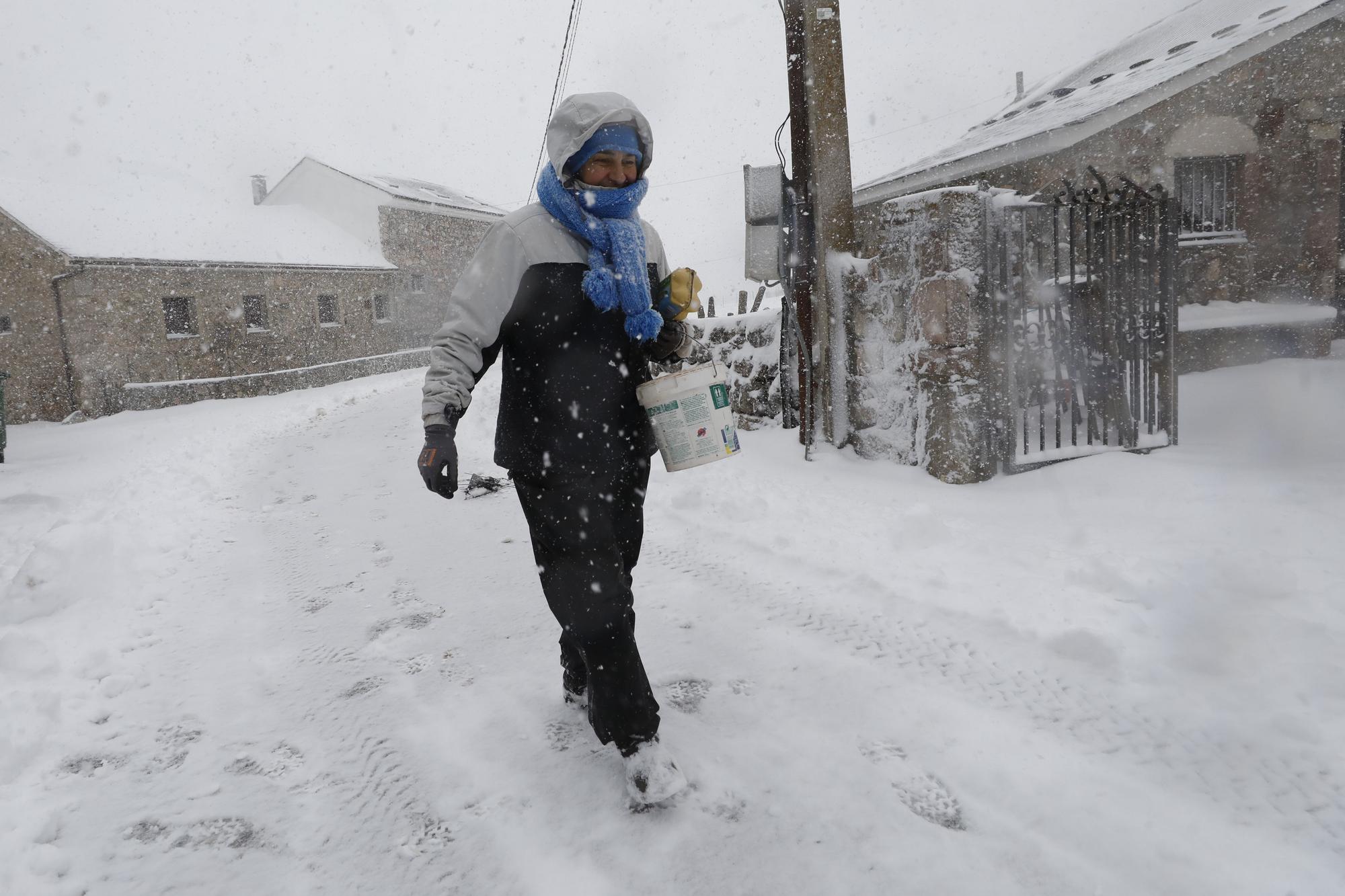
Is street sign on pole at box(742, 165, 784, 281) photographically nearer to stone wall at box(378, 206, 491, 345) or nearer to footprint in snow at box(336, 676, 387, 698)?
footprint in snow at box(336, 676, 387, 698)

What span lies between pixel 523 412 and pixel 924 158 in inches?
508

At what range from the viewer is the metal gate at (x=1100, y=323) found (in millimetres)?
4863

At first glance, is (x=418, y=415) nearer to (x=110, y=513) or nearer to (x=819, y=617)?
(x=110, y=513)

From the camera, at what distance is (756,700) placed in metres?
2.61

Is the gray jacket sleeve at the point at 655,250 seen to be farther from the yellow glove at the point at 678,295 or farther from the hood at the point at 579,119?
the hood at the point at 579,119

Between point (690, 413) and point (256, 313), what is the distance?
24.3 meters

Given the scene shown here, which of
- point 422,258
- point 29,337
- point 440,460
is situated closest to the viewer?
point 440,460

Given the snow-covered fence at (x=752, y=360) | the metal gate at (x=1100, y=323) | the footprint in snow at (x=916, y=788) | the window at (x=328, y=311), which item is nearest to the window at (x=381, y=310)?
the window at (x=328, y=311)

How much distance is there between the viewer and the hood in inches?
84.3

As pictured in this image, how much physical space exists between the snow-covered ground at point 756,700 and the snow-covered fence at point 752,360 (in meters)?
2.30

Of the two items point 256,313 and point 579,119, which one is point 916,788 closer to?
point 579,119

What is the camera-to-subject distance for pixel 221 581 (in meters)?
4.32

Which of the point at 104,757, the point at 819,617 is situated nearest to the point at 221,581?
the point at 104,757

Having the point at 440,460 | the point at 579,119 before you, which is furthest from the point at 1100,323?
the point at 440,460
